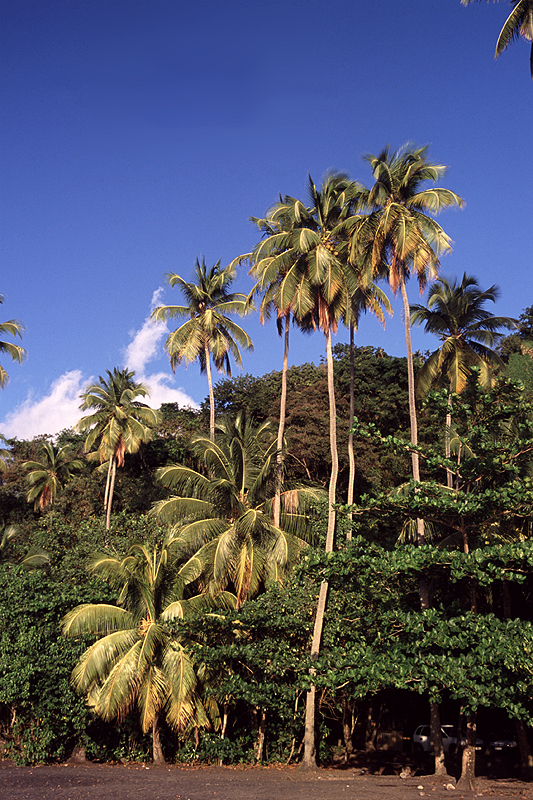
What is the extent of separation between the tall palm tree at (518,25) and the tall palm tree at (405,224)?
11.6 ft

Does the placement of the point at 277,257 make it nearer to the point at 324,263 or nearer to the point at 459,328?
the point at 324,263

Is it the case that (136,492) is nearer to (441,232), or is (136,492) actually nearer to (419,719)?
(419,719)

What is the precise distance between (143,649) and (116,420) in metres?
18.7

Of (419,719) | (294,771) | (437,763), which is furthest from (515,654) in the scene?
(419,719)

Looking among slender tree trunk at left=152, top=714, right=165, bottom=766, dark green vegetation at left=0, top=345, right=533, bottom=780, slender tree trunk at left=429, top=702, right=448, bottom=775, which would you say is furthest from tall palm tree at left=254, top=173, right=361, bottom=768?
slender tree trunk at left=152, top=714, right=165, bottom=766

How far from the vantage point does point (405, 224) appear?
18359 mm

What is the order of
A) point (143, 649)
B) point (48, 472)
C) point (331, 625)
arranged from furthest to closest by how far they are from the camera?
point (48, 472), point (331, 625), point (143, 649)

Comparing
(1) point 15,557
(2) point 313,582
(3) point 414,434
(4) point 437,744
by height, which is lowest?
(4) point 437,744

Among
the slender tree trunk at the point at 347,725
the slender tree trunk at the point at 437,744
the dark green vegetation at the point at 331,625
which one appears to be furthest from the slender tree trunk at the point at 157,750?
the slender tree trunk at the point at 437,744

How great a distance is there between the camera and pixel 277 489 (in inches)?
808

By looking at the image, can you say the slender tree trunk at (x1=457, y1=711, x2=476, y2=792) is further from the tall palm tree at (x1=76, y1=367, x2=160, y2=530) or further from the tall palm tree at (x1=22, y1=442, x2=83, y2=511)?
the tall palm tree at (x1=22, y1=442, x2=83, y2=511)

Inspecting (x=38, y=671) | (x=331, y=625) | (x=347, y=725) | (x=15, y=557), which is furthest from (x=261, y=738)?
(x=15, y=557)

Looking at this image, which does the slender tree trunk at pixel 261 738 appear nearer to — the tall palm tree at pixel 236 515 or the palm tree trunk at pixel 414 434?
the tall palm tree at pixel 236 515

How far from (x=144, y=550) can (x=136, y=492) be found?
16167 mm
